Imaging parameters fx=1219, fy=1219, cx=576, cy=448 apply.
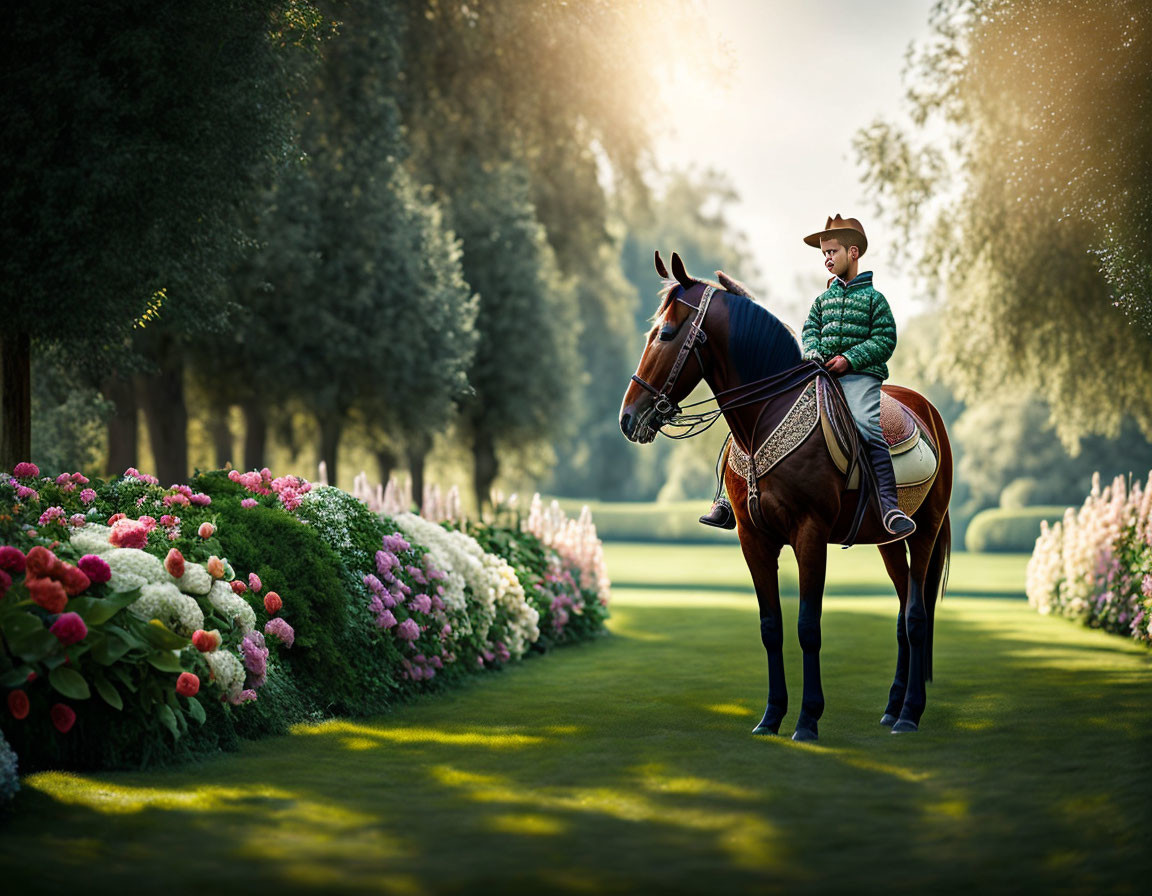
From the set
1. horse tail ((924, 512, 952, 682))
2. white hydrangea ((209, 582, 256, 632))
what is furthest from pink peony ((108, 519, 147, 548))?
horse tail ((924, 512, 952, 682))

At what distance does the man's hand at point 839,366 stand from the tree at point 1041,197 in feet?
17.9

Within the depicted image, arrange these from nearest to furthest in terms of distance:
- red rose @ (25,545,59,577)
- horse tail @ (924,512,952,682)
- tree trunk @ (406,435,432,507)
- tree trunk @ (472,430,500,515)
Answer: red rose @ (25,545,59,577), horse tail @ (924,512,952,682), tree trunk @ (406,435,432,507), tree trunk @ (472,430,500,515)

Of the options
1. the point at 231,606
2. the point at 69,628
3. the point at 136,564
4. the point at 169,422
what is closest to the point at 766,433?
the point at 231,606

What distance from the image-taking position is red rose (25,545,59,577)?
6551 millimetres

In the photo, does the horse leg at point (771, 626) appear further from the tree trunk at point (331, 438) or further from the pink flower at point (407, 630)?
the tree trunk at point (331, 438)

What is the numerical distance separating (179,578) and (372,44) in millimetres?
11902

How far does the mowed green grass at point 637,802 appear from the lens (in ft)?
15.8

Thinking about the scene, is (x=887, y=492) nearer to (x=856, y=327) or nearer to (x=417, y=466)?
(x=856, y=327)

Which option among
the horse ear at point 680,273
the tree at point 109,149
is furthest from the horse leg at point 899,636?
the tree at point 109,149

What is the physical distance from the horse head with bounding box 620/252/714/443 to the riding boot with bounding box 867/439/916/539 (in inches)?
49.4

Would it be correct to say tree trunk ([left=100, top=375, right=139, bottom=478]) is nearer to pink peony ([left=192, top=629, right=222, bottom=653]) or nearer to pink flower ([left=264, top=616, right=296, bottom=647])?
pink flower ([left=264, top=616, right=296, bottom=647])

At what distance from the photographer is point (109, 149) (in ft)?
32.7

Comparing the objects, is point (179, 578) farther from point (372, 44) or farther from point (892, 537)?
point (372, 44)

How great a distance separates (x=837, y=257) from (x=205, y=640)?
15.5 feet
